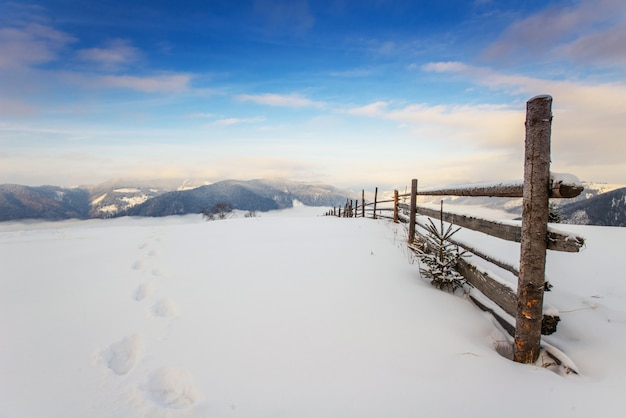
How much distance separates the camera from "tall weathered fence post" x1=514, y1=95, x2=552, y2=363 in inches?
83.1

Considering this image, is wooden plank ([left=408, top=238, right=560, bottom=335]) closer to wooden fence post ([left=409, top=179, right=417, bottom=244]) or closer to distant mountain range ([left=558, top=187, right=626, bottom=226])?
wooden fence post ([left=409, top=179, right=417, bottom=244])

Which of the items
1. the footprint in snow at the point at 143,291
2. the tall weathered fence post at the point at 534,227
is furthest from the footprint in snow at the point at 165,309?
the tall weathered fence post at the point at 534,227

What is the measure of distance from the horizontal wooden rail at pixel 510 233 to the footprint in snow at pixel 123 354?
3.20 m

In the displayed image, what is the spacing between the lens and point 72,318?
2811mm

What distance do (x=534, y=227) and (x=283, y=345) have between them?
2148mm

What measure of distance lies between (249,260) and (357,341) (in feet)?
9.80

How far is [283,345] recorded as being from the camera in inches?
95.2

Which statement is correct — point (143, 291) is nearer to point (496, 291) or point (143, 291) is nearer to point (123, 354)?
point (123, 354)

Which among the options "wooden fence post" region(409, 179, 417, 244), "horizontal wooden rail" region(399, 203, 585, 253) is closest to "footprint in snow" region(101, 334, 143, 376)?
"horizontal wooden rail" region(399, 203, 585, 253)

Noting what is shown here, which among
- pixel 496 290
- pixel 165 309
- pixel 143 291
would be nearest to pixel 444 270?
pixel 496 290

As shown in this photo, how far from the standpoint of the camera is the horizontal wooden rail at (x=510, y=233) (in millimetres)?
1958

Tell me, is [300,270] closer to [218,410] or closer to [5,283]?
[218,410]

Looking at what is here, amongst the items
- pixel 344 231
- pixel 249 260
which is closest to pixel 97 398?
pixel 249 260

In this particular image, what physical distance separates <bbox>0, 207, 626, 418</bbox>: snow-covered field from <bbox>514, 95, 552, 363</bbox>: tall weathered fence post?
24cm
